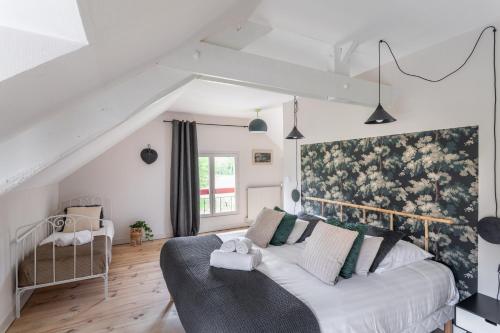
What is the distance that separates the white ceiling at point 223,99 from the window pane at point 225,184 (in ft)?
3.48

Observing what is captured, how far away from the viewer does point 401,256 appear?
2293 mm

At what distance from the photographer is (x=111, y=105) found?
1568 mm

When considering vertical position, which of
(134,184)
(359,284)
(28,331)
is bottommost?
(28,331)

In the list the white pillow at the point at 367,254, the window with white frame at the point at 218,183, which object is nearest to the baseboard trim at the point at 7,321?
the white pillow at the point at 367,254

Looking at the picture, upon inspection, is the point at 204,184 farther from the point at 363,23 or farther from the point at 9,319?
the point at 363,23

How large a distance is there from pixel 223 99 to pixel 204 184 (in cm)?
207

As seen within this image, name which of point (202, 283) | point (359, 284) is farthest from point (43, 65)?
point (359, 284)

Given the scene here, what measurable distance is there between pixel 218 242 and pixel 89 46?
2328mm

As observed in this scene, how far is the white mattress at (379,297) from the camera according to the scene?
1.65 meters

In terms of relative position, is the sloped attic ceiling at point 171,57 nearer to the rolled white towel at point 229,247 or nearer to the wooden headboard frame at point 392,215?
the wooden headboard frame at point 392,215

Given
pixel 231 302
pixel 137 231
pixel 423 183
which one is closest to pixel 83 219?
pixel 137 231

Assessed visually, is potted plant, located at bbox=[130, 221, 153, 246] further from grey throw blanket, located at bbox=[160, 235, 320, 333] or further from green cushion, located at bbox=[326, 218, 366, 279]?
green cushion, located at bbox=[326, 218, 366, 279]

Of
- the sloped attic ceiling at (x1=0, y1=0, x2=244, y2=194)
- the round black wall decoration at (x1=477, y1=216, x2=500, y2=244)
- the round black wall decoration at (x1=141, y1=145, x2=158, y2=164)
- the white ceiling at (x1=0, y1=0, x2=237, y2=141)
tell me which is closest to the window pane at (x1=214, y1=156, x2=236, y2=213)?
the round black wall decoration at (x1=141, y1=145, x2=158, y2=164)

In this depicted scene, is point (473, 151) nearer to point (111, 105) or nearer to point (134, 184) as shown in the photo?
point (111, 105)
